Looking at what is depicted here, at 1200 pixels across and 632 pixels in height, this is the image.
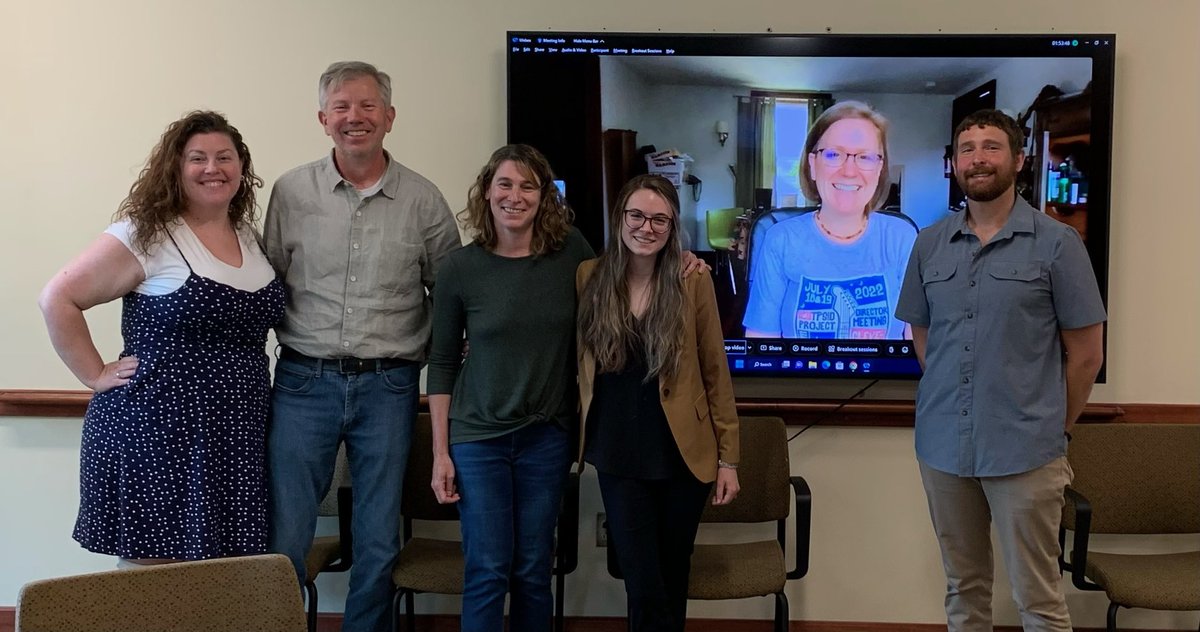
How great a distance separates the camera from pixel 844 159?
2662 mm

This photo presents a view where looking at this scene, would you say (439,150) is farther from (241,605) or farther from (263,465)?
(241,605)

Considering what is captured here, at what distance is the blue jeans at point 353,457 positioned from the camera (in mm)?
2096

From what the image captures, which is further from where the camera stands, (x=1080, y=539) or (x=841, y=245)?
(x=841, y=245)

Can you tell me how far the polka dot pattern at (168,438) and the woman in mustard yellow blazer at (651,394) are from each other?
2.73 feet

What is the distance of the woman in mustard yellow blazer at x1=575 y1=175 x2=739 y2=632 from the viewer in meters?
2.01

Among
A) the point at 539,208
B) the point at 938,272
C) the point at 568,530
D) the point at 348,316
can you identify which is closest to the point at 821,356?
the point at 938,272

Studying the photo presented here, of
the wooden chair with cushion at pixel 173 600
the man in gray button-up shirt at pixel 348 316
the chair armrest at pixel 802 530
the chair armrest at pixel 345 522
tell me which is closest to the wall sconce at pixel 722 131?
the man in gray button-up shirt at pixel 348 316

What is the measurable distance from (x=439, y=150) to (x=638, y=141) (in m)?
0.65

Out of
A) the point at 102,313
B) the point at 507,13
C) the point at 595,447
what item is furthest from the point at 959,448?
the point at 102,313

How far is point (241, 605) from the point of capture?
1.29 m

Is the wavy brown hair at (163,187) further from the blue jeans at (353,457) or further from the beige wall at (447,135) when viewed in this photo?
the beige wall at (447,135)

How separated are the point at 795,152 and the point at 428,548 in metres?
1.67

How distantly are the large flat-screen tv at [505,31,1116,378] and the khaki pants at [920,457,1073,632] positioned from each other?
0.60m

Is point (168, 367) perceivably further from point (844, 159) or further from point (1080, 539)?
point (1080, 539)
